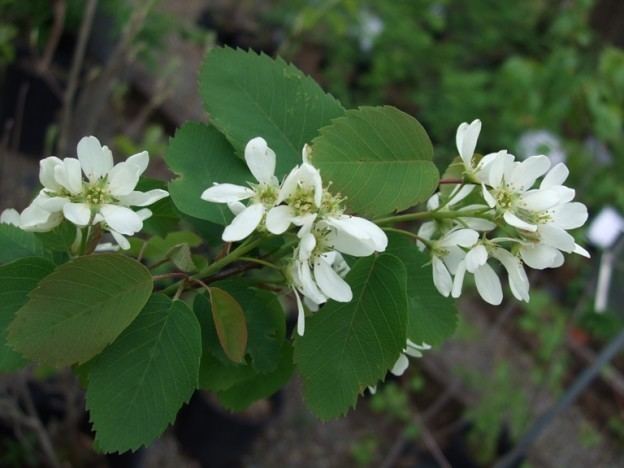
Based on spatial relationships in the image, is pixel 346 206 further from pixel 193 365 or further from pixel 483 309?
pixel 483 309

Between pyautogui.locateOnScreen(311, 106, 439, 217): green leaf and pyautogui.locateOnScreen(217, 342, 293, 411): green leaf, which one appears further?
pyautogui.locateOnScreen(217, 342, 293, 411): green leaf

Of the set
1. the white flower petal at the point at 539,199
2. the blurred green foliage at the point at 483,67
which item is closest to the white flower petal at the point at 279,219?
the white flower petal at the point at 539,199

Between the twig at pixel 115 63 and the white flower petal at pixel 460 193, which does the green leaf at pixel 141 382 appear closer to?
the white flower petal at pixel 460 193

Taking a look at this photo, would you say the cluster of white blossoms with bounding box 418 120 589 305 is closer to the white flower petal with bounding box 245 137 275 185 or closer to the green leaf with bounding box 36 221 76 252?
the white flower petal with bounding box 245 137 275 185

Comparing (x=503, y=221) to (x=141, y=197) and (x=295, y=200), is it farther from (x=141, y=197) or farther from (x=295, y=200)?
(x=141, y=197)

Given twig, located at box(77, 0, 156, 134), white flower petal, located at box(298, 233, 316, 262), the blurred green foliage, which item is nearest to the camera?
white flower petal, located at box(298, 233, 316, 262)

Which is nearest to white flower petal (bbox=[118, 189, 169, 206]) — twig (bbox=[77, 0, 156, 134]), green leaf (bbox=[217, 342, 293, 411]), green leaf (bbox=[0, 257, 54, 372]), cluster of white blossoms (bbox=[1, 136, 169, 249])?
cluster of white blossoms (bbox=[1, 136, 169, 249])

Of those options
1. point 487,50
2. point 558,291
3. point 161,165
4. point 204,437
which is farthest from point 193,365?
point 487,50

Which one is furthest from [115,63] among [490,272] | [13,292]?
[490,272]
